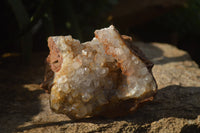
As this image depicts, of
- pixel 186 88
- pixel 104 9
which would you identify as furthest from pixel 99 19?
pixel 186 88

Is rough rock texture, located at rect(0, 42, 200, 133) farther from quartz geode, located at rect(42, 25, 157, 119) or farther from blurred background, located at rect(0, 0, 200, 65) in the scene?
blurred background, located at rect(0, 0, 200, 65)

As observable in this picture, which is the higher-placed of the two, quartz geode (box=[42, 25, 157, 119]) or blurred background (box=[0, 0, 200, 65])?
blurred background (box=[0, 0, 200, 65])

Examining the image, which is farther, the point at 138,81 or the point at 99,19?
the point at 99,19

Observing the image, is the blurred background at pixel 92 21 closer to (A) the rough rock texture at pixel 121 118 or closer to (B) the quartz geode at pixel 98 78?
(A) the rough rock texture at pixel 121 118

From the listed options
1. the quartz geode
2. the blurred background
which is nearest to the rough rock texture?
the quartz geode

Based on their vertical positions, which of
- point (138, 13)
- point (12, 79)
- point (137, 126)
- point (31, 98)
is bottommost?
point (137, 126)

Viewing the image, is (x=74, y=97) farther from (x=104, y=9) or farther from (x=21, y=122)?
(x=104, y=9)

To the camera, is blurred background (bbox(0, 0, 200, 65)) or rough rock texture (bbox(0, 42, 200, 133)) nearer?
rough rock texture (bbox(0, 42, 200, 133))

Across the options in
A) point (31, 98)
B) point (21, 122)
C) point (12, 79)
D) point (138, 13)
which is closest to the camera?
point (21, 122)
